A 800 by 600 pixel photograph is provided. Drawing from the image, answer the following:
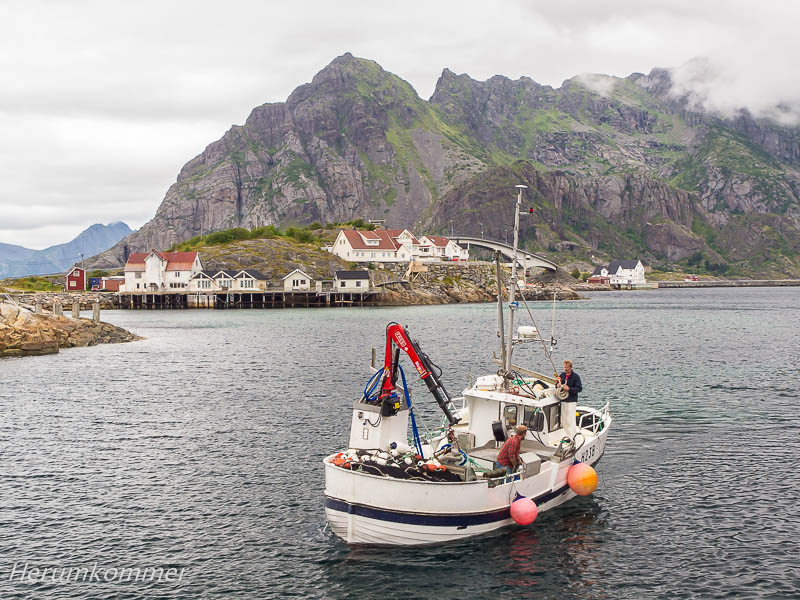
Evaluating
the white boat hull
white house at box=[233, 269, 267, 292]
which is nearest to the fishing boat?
the white boat hull

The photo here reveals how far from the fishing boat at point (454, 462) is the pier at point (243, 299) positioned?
113288mm

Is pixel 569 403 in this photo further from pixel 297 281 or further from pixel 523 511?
pixel 297 281

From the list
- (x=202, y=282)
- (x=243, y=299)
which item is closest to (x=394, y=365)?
(x=243, y=299)

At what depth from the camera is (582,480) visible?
22.6m

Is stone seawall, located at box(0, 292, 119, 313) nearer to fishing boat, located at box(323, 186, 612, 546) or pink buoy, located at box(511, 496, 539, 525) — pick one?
fishing boat, located at box(323, 186, 612, 546)

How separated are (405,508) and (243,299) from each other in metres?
126

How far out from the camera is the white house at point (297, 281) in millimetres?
143625

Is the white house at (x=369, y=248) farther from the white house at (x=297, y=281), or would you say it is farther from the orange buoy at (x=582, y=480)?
the orange buoy at (x=582, y=480)

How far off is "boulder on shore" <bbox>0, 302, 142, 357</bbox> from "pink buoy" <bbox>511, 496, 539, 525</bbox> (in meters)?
58.6

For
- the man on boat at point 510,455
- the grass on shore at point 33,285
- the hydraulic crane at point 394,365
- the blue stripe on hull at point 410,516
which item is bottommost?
the blue stripe on hull at point 410,516

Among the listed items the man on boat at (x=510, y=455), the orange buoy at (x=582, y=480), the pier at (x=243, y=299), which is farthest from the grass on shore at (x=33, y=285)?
the orange buoy at (x=582, y=480)

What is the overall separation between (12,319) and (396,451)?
197ft

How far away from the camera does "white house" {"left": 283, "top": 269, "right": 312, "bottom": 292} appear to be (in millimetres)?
143625

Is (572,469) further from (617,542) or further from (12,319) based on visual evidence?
(12,319)
